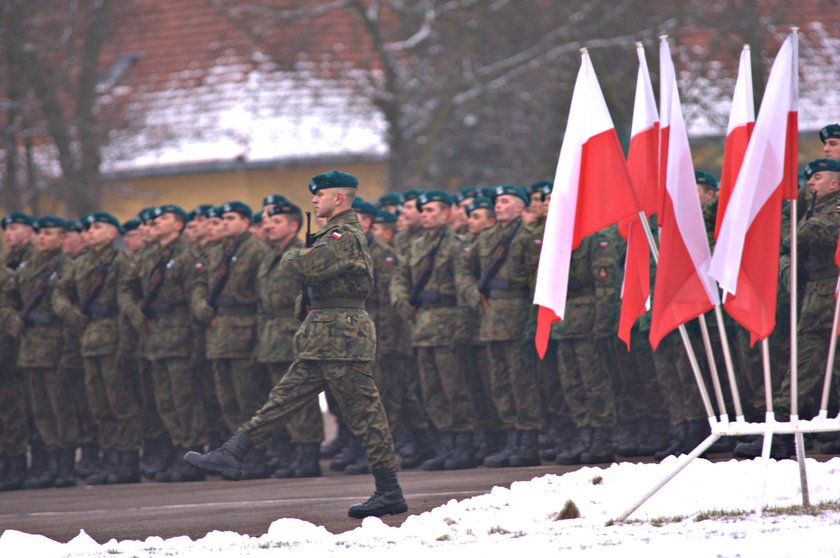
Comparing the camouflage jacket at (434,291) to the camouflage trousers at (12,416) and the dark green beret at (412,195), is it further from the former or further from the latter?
the camouflage trousers at (12,416)

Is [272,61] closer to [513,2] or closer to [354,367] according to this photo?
[513,2]

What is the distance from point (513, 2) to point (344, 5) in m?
2.96

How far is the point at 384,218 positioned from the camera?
13.4m

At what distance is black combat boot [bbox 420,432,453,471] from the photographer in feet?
40.5

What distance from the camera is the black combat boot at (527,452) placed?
11844 millimetres

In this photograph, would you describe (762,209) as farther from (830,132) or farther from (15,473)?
(15,473)

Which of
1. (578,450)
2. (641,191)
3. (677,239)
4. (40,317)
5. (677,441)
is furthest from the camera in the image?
(40,317)

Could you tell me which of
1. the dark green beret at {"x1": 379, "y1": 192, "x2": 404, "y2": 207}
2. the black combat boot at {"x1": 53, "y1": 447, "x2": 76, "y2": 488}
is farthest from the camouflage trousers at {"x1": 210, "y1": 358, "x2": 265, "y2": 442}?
the dark green beret at {"x1": 379, "y1": 192, "x2": 404, "y2": 207}

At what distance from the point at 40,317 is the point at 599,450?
492 centimetres

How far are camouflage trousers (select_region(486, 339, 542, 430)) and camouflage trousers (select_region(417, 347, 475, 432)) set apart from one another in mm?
347

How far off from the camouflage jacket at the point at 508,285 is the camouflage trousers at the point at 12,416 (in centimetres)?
415

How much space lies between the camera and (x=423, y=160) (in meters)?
25.5

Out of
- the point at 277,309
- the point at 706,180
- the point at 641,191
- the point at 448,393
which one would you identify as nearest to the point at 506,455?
the point at 448,393

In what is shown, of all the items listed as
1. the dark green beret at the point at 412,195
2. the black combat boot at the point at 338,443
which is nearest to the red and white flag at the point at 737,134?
the dark green beret at the point at 412,195
